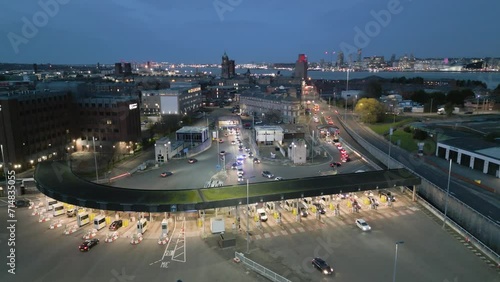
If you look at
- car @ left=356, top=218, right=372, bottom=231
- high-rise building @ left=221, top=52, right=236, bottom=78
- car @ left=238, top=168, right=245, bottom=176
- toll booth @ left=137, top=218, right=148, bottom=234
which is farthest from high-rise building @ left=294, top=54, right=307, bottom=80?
toll booth @ left=137, top=218, right=148, bottom=234

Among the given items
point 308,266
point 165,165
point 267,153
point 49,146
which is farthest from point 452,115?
point 49,146

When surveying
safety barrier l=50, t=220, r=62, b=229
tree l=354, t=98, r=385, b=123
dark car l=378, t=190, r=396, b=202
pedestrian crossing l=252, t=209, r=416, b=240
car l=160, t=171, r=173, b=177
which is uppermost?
tree l=354, t=98, r=385, b=123

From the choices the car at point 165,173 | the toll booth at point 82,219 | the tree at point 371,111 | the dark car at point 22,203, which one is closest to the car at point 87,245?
the toll booth at point 82,219

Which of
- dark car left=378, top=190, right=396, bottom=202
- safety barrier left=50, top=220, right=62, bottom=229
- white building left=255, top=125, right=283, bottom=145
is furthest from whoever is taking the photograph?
white building left=255, top=125, right=283, bottom=145

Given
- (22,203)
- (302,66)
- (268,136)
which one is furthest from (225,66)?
(22,203)

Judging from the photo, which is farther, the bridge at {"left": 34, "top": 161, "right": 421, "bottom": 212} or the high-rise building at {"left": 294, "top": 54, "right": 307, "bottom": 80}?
the high-rise building at {"left": 294, "top": 54, "right": 307, "bottom": 80}

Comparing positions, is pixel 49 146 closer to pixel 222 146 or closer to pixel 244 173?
pixel 222 146

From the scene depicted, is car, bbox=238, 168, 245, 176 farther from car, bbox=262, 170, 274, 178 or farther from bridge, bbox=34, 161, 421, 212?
bridge, bbox=34, 161, 421, 212
